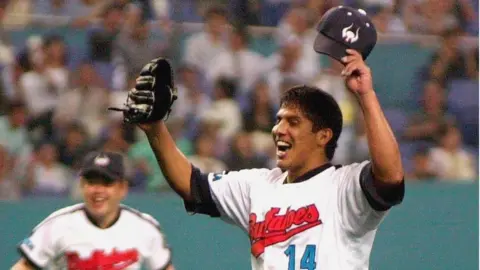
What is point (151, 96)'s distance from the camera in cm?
365

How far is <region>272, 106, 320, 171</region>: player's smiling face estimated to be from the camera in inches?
143

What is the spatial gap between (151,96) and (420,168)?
14.2 ft

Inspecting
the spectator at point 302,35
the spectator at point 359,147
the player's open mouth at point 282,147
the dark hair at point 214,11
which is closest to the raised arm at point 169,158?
the player's open mouth at point 282,147

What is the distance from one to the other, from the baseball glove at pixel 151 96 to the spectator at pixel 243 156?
3.32 metres

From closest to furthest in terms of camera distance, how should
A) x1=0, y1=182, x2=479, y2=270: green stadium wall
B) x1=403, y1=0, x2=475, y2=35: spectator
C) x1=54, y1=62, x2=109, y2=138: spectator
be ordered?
x1=54, y1=62, x2=109, y2=138: spectator, x1=0, y1=182, x2=479, y2=270: green stadium wall, x1=403, y1=0, x2=475, y2=35: spectator

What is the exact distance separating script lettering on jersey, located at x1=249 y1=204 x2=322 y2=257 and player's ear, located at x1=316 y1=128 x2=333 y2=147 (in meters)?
0.26

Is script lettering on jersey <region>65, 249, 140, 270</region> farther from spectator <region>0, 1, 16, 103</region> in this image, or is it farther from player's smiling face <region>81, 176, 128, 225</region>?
spectator <region>0, 1, 16, 103</region>

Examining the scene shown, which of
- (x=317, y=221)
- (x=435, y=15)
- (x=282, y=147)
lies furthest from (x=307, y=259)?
(x=435, y=15)

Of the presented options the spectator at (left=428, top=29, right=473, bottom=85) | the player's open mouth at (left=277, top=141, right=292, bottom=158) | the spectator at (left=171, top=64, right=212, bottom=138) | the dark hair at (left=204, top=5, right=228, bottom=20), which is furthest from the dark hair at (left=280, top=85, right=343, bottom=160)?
the spectator at (left=428, top=29, right=473, bottom=85)

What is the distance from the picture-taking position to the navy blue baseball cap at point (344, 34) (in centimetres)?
324

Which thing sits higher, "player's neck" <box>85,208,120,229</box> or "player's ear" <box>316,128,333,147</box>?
"player's ear" <box>316,128,333,147</box>

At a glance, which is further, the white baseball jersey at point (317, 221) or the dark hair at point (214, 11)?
the dark hair at point (214, 11)

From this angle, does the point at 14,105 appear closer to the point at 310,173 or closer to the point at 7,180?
the point at 7,180

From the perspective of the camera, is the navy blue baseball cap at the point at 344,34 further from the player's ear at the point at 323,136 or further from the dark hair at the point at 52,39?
the dark hair at the point at 52,39
